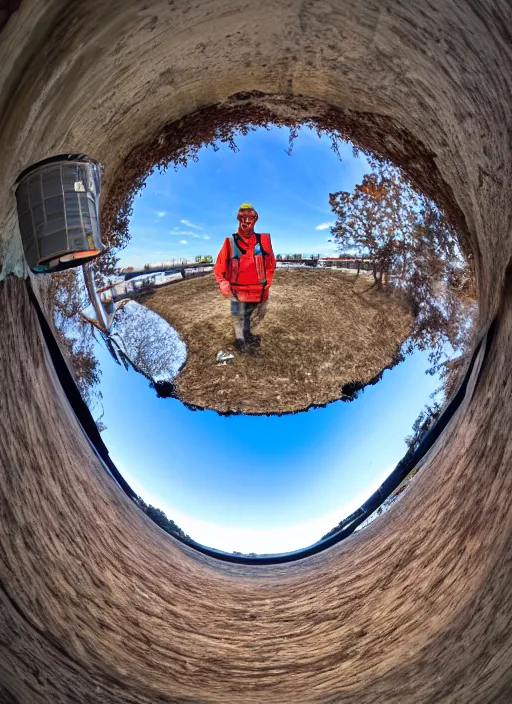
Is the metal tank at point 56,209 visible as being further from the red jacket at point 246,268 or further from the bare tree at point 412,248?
the bare tree at point 412,248

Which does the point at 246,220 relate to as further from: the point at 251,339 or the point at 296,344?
the point at 296,344

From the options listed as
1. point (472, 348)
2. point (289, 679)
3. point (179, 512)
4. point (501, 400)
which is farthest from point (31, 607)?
point (472, 348)

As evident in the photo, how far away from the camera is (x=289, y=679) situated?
5.61 feet

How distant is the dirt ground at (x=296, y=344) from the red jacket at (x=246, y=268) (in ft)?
0.37

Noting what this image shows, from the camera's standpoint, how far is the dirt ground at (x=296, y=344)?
109 inches

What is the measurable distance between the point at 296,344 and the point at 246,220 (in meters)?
0.83

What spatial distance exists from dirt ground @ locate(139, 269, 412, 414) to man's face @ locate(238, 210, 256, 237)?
1.39ft

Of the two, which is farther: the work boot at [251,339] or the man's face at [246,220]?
the work boot at [251,339]

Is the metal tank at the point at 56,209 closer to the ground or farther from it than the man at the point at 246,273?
closer to the ground

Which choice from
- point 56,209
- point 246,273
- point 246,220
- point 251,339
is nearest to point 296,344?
point 251,339

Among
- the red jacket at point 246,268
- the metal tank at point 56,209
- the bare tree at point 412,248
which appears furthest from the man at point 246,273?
the metal tank at point 56,209

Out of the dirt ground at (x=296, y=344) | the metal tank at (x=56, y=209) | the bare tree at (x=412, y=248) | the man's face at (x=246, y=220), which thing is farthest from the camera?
the dirt ground at (x=296, y=344)

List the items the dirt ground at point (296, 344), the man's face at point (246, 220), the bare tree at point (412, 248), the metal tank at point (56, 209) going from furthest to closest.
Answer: the dirt ground at point (296, 344) < the man's face at point (246, 220) < the bare tree at point (412, 248) < the metal tank at point (56, 209)

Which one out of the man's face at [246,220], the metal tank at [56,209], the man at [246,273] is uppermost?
the man's face at [246,220]
